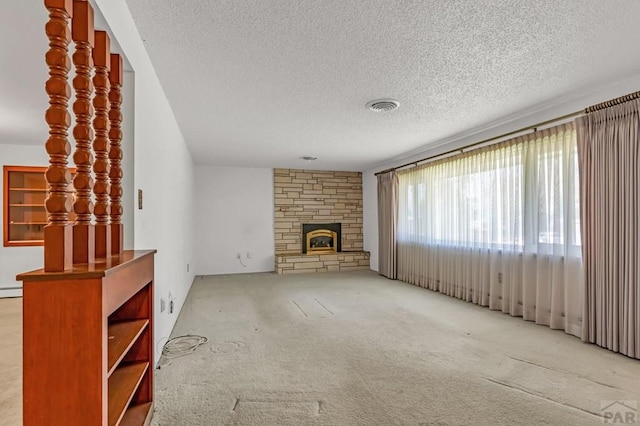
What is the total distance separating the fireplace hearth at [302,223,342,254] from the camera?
748 cm

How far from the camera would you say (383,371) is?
7.95ft

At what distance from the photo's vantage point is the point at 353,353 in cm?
275

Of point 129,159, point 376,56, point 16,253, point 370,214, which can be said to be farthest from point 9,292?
point 370,214

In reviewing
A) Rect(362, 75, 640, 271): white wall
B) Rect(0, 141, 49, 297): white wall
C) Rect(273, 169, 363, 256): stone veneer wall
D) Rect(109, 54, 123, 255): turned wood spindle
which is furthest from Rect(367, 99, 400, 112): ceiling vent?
Rect(0, 141, 49, 297): white wall

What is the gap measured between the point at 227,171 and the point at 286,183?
4.26ft

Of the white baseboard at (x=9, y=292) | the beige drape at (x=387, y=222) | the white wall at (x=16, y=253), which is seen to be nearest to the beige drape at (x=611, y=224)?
the beige drape at (x=387, y=222)

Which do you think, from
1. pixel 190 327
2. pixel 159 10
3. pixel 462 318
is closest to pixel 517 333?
pixel 462 318

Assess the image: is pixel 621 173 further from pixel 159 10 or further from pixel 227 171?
pixel 227 171

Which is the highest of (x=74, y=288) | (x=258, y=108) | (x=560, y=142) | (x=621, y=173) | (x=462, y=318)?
(x=258, y=108)

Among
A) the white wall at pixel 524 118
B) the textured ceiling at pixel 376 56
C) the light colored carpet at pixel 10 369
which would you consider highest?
the textured ceiling at pixel 376 56

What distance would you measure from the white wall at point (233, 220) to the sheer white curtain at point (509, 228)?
131 inches

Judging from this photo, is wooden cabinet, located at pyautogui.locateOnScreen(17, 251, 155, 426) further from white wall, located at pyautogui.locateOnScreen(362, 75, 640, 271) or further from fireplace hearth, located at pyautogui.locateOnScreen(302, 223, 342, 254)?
fireplace hearth, located at pyautogui.locateOnScreen(302, 223, 342, 254)

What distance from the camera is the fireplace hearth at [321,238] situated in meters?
7.48

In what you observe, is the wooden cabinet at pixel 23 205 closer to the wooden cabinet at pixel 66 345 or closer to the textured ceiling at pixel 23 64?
the textured ceiling at pixel 23 64
